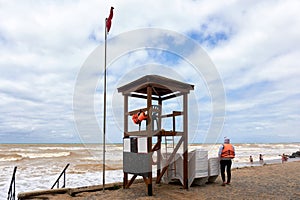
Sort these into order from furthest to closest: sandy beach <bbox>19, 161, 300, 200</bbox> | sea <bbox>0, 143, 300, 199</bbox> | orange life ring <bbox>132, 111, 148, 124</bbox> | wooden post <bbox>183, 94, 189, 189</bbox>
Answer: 1. sea <bbox>0, 143, 300, 199</bbox>
2. wooden post <bbox>183, 94, 189, 189</bbox>
3. orange life ring <bbox>132, 111, 148, 124</bbox>
4. sandy beach <bbox>19, 161, 300, 200</bbox>

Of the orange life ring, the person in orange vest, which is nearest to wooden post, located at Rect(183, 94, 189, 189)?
the orange life ring

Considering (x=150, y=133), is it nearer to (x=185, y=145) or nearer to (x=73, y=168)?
(x=185, y=145)

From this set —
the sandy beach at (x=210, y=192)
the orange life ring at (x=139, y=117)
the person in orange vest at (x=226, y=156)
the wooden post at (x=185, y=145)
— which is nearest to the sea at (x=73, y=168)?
the person in orange vest at (x=226, y=156)

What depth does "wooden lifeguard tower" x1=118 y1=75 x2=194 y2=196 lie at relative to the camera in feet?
26.8

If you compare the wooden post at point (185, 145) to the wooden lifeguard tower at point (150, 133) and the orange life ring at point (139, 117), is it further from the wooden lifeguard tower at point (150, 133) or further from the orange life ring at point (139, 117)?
the orange life ring at point (139, 117)

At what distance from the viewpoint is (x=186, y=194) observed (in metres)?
8.22

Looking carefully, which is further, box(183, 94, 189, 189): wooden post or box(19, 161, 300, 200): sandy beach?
box(183, 94, 189, 189): wooden post

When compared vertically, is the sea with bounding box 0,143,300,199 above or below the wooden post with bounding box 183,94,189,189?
below

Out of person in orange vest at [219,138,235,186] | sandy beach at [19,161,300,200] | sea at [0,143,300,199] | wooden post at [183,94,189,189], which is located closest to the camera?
sandy beach at [19,161,300,200]

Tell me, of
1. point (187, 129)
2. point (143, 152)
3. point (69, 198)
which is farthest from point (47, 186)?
point (187, 129)

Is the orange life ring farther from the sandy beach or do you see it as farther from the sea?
the sandy beach

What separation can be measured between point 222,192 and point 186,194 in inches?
45.5

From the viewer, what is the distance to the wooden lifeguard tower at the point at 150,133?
8.17 m

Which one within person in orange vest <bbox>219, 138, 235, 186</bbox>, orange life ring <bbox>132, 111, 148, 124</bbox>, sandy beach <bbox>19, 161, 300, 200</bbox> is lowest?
sandy beach <bbox>19, 161, 300, 200</bbox>
